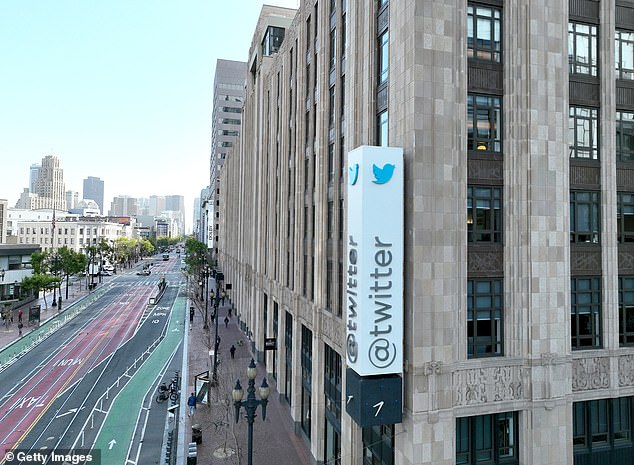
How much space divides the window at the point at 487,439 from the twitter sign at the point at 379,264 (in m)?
3.58

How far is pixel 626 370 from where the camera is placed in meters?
17.0

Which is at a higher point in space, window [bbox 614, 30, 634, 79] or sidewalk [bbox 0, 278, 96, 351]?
window [bbox 614, 30, 634, 79]

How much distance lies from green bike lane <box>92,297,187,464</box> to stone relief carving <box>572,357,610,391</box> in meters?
22.0

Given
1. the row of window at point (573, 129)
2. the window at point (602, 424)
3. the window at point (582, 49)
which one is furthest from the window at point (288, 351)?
the window at point (582, 49)

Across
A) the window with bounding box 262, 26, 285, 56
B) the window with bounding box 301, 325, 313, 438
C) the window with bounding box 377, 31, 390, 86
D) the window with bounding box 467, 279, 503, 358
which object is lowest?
the window with bounding box 301, 325, 313, 438

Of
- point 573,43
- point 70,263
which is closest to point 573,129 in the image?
point 573,43

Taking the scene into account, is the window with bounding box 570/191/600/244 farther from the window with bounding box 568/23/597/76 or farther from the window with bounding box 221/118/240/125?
the window with bounding box 221/118/240/125

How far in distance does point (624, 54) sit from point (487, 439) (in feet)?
53.1

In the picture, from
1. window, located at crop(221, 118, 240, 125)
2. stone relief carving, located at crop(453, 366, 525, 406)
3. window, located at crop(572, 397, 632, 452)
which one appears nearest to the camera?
stone relief carving, located at crop(453, 366, 525, 406)

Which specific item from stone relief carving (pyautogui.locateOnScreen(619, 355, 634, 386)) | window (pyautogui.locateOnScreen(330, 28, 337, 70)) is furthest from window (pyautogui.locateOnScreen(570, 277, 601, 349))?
window (pyautogui.locateOnScreen(330, 28, 337, 70))

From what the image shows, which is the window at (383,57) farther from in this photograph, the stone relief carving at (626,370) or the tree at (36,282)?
the tree at (36,282)

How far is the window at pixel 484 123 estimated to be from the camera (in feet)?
52.7

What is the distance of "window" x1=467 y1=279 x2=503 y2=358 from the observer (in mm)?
15695

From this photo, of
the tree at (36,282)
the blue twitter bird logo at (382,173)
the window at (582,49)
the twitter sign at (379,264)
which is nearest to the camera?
the twitter sign at (379,264)
